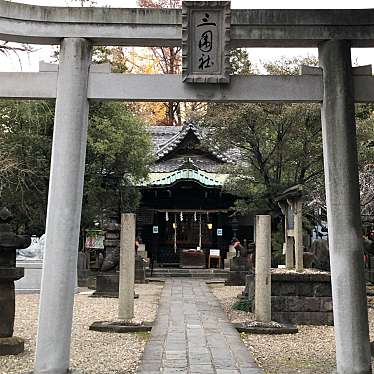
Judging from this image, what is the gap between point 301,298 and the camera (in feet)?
33.0

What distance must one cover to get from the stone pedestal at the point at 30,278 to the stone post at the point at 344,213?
452 inches

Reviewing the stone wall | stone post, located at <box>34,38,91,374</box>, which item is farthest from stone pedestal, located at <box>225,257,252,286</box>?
stone post, located at <box>34,38,91,374</box>

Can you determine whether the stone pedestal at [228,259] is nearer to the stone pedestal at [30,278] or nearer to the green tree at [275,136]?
the green tree at [275,136]

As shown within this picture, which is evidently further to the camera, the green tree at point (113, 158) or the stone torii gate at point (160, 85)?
the green tree at point (113, 158)

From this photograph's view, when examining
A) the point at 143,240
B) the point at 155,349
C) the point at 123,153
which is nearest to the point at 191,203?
the point at 143,240

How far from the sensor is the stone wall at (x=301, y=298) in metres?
9.97

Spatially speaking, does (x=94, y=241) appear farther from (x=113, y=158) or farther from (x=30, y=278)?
(x=30, y=278)

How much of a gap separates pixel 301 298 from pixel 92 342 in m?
4.42

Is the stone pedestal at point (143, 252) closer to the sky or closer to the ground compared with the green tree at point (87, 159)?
closer to the ground

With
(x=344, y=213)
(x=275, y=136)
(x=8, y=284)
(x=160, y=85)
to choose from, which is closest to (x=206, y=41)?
(x=160, y=85)

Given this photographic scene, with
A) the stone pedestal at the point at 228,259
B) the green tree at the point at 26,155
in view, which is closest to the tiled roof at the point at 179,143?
the stone pedestal at the point at 228,259

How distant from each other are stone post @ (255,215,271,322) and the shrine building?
41.4 feet

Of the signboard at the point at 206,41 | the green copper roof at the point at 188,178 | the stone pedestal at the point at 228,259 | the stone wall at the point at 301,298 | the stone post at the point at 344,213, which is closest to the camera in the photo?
the stone post at the point at 344,213

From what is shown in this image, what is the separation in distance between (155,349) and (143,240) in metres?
16.8
